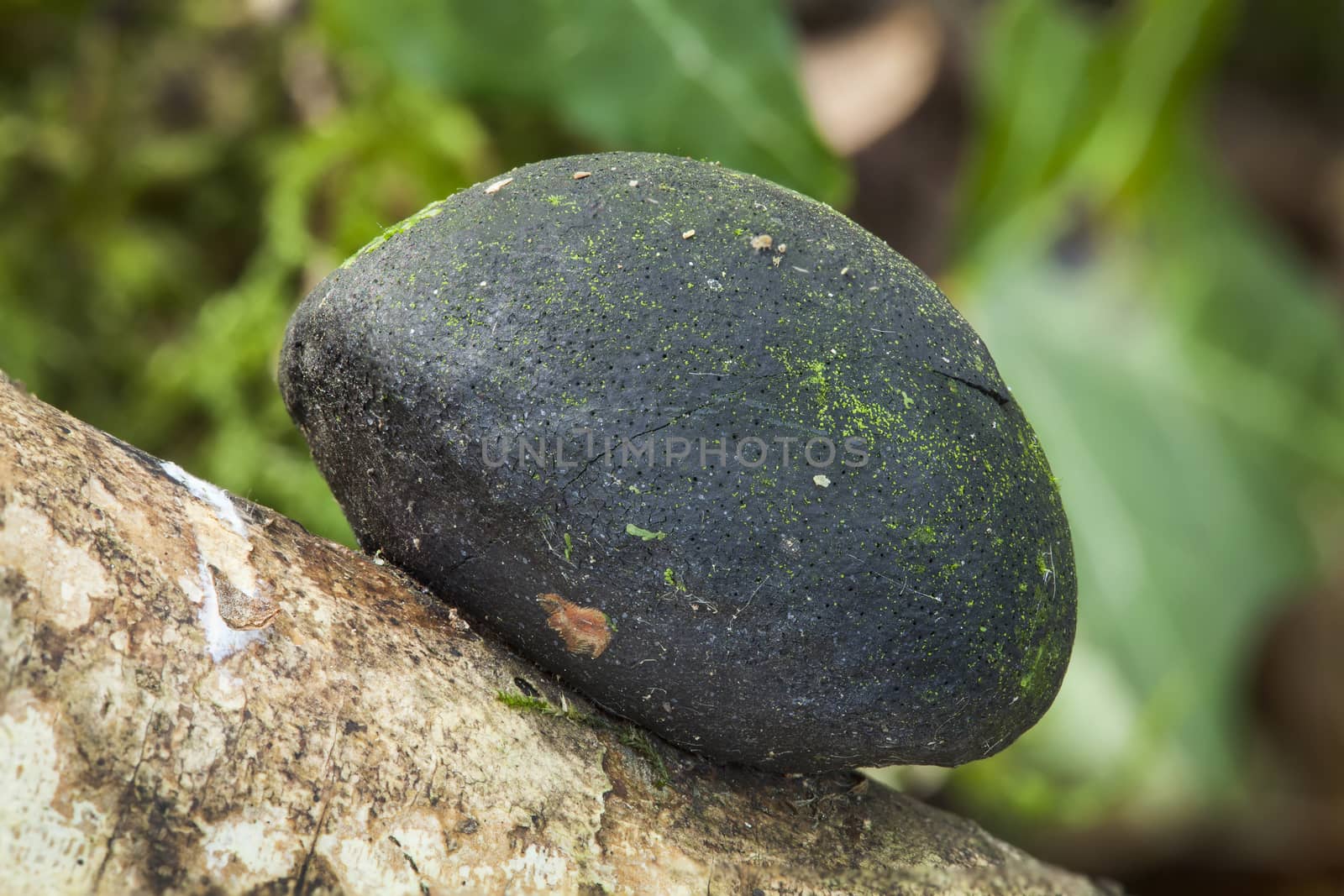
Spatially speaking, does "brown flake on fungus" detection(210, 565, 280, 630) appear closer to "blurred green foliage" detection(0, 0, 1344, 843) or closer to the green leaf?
"blurred green foliage" detection(0, 0, 1344, 843)

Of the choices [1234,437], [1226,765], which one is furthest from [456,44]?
[1226,765]

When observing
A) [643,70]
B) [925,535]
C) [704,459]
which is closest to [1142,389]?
[643,70]

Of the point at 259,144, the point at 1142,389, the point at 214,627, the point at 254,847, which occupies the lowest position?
the point at 254,847

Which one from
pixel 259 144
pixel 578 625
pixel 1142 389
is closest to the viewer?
pixel 578 625

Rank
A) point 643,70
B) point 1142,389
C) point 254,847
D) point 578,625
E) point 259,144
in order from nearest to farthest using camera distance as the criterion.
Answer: point 254,847
point 578,625
point 643,70
point 259,144
point 1142,389

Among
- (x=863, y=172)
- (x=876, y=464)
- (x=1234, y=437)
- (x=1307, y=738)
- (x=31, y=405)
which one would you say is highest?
(x=863, y=172)

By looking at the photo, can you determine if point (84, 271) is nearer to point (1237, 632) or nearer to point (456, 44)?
point (456, 44)

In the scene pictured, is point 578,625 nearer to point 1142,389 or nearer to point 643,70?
point 643,70
